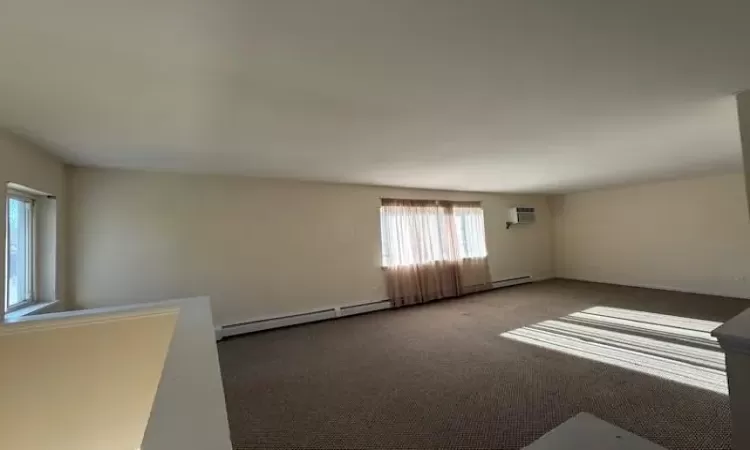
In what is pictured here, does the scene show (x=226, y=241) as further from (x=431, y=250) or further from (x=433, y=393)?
(x=431, y=250)

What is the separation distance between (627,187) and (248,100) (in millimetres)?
7152

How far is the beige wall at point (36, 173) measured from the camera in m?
2.20

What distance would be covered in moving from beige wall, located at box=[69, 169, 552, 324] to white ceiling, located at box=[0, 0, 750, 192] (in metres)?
0.57

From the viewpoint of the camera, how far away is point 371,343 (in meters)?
3.52

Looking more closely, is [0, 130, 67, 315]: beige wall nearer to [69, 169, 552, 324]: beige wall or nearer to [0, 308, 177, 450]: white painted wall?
[69, 169, 552, 324]: beige wall

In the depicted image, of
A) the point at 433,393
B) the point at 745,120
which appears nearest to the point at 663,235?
the point at 745,120

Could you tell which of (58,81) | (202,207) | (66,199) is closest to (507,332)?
(202,207)

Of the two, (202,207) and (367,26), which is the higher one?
(367,26)

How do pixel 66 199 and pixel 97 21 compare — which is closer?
pixel 97 21

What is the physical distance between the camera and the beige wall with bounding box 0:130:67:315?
2203mm

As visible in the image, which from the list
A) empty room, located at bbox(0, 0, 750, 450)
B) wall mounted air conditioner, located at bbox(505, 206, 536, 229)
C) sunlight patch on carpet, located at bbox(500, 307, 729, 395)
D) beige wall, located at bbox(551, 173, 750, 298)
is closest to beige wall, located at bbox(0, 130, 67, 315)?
empty room, located at bbox(0, 0, 750, 450)

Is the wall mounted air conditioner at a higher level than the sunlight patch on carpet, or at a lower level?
higher

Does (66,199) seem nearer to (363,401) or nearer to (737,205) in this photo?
(363,401)

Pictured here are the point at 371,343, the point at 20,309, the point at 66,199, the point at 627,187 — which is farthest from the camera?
the point at 627,187
